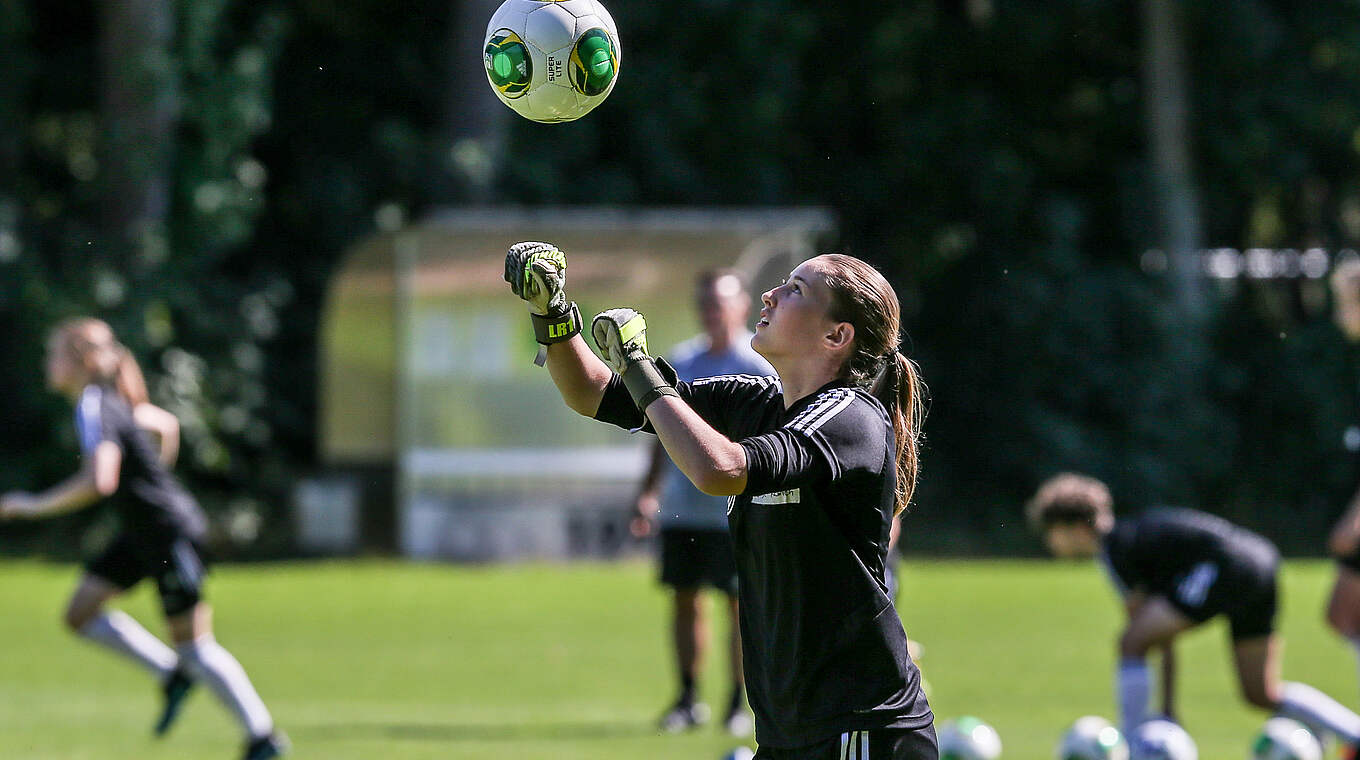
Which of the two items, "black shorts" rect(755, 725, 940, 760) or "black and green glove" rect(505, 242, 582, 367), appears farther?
"black and green glove" rect(505, 242, 582, 367)

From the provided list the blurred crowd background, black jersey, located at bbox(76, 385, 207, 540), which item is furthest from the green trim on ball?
the blurred crowd background

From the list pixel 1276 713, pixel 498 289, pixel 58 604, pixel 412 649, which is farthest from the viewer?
pixel 498 289

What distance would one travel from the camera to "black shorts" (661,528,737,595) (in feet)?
31.8

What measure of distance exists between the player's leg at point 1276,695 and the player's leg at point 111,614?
5012mm

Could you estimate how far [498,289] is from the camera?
19969mm

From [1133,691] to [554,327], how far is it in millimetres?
4617

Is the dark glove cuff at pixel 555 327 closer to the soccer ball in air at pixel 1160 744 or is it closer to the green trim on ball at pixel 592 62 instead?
the green trim on ball at pixel 592 62

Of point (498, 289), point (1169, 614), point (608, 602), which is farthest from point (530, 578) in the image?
point (1169, 614)

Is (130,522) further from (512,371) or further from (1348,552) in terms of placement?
(512,371)

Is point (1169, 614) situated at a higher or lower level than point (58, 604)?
higher

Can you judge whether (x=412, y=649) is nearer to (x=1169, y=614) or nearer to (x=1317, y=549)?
(x=1169, y=614)

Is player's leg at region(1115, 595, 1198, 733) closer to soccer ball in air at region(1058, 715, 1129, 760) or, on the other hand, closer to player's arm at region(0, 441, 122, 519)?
soccer ball in air at region(1058, 715, 1129, 760)

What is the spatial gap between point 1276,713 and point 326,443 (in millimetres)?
14631

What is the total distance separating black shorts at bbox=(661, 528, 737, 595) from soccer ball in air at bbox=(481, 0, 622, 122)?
4.52m
